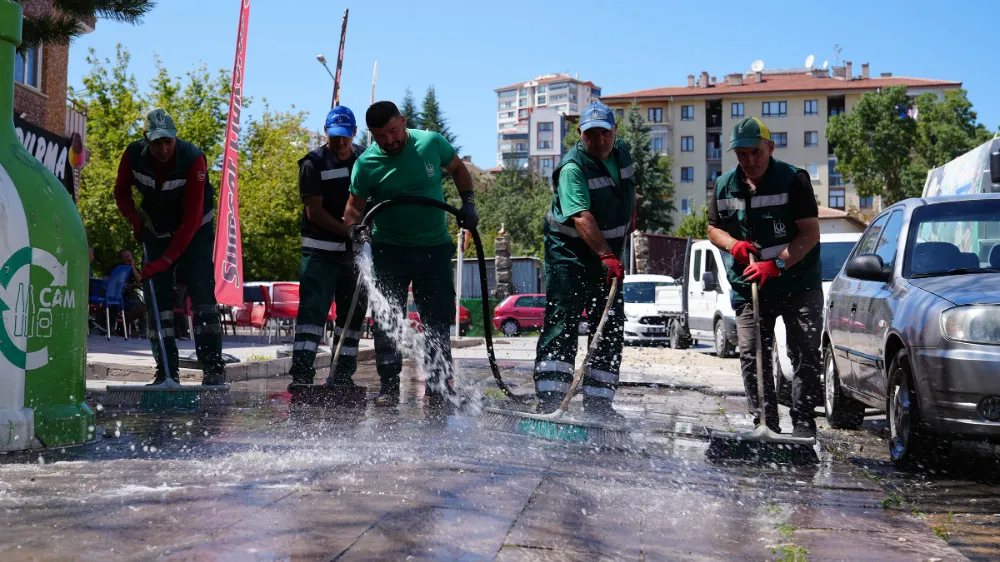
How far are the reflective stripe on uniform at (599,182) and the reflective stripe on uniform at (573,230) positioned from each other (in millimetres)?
274

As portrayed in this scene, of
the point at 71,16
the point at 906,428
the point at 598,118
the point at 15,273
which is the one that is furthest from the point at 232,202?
the point at 906,428

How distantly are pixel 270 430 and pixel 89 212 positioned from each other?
2994 cm

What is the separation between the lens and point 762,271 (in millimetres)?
5703

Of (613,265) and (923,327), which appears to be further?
(613,265)

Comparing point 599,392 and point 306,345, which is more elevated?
point 306,345

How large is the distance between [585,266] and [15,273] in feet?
10.3

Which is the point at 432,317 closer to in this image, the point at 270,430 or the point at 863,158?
the point at 270,430

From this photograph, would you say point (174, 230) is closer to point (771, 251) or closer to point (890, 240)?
point (771, 251)

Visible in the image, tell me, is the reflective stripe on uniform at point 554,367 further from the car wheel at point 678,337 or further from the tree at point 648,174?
the tree at point 648,174

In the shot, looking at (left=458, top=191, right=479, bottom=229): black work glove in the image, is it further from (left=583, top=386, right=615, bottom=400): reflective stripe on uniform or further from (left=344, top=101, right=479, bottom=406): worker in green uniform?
(left=583, top=386, right=615, bottom=400): reflective stripe on uniform

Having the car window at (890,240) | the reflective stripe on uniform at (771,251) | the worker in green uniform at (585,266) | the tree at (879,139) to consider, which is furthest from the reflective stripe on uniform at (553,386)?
the tree at (879,139)

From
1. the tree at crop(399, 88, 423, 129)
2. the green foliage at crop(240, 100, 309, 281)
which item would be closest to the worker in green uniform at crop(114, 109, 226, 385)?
the green foliage at crop(240, 100, 309, 281)

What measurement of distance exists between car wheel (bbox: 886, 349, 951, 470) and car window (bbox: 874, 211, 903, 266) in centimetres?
90

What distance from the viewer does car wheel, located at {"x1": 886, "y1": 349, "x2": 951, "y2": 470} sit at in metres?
5.33
